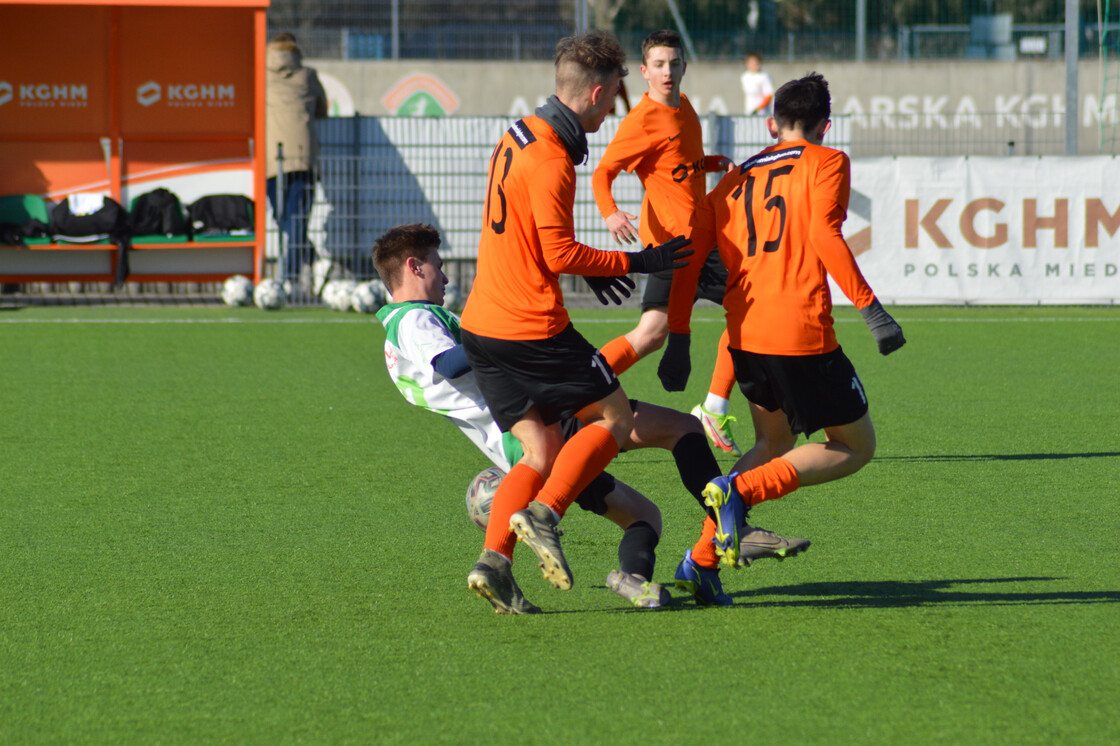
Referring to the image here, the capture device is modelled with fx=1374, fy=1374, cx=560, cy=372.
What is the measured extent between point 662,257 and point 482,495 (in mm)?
999

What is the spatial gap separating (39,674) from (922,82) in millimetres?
23114

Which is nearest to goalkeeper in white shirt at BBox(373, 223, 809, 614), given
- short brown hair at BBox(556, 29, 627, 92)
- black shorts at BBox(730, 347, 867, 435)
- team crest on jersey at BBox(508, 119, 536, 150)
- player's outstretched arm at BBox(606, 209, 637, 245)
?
black shorts at BBox(730, 347, 867, 435)

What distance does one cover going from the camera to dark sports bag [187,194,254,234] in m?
15.6

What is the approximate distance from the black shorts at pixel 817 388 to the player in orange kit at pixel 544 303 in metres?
0.49

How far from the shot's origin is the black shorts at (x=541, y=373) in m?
3.94

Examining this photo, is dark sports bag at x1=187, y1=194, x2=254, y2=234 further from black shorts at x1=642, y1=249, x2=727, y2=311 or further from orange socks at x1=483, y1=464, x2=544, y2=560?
orange socks at x1=483, y1=464, x2=544, y2=560

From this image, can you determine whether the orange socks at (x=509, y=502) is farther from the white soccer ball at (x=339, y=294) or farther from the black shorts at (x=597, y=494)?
the white soccer ball at (x=339, y=294)

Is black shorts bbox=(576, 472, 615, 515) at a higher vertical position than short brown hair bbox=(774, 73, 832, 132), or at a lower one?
lower

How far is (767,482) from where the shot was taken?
4086 mm

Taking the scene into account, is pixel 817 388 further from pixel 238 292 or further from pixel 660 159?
pixel 238 292

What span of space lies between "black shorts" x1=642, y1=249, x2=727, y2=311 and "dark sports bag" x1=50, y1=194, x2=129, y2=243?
10338 mm

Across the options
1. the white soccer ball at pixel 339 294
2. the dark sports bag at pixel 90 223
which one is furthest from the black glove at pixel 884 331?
the dark sports bag at pixel 90 223

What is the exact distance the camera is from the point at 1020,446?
6797 mm

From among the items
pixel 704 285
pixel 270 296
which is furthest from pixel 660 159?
pixel 270 296
